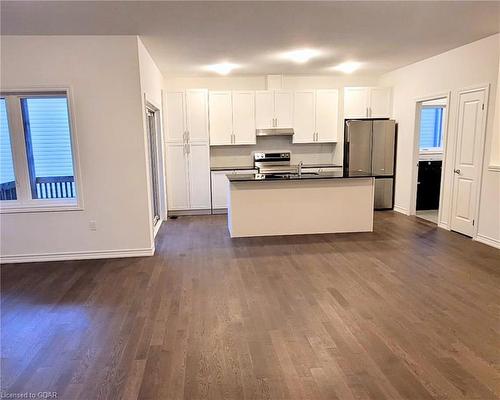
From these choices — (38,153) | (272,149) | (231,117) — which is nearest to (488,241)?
(272,149)

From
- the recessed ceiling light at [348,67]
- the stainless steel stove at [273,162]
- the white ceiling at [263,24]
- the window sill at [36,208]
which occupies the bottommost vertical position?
the window sill at [36,208]

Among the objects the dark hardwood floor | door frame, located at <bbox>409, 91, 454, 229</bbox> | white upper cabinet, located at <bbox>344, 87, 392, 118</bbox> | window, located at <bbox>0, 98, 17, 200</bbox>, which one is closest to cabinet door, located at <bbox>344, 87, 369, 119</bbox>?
white upper cabinet, located at <bbox>344, 87, 392, 118</bbox>

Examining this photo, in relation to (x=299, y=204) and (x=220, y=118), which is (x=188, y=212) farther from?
(x=299, y=204)

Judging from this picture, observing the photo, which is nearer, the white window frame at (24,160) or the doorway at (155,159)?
the white window frame at (24,160)

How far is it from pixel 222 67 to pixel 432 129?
15.7 ft

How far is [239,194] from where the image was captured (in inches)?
197

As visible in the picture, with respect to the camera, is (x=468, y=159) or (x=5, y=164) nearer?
(x=5, y=164)

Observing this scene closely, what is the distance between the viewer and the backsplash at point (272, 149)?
7254 millimetres

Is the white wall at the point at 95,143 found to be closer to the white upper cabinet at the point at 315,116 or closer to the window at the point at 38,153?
the window at the point at 38,153

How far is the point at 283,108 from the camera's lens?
22.6 ft

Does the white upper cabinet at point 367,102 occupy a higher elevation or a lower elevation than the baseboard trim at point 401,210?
higher

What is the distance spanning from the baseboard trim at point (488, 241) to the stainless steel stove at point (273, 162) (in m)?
3.39

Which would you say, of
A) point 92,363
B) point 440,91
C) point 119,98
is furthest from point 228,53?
point 92,363

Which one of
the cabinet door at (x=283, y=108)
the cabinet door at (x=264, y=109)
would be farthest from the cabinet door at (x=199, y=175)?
the cabinet door at (x=283, y=108)
